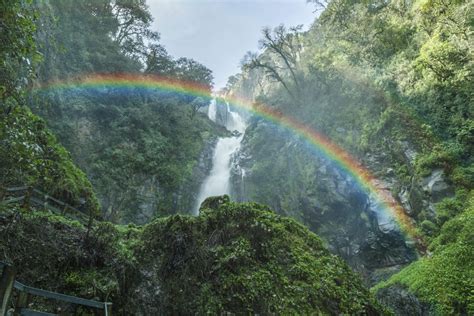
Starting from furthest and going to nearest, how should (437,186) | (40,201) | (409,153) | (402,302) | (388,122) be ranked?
(388,122) → (409,153) → (437,186) → (402,302) → (40,201)

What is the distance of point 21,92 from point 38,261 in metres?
2.93

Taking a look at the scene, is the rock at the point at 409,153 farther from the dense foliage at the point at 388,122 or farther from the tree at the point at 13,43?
the tree at the point at 13,43

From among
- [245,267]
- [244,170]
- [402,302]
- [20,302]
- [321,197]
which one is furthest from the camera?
[244,170]

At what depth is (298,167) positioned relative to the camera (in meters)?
21.6

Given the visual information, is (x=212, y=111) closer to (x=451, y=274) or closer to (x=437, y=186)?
(x=437, y=186)

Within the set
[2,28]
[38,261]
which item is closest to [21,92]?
[2,28]

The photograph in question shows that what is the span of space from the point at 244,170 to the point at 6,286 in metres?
22.6

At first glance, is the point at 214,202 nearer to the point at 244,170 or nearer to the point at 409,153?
the point at 409,153

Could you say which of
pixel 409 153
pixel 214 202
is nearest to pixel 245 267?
pixel 214 202

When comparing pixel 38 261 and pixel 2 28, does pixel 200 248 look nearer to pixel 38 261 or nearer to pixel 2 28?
pixel 38 261

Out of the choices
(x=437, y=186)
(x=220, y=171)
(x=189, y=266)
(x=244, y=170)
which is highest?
(x=220, y=171)

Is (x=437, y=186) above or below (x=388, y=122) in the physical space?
below

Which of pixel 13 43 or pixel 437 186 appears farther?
pixel 437 186

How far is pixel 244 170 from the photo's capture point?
25891 millimetres
